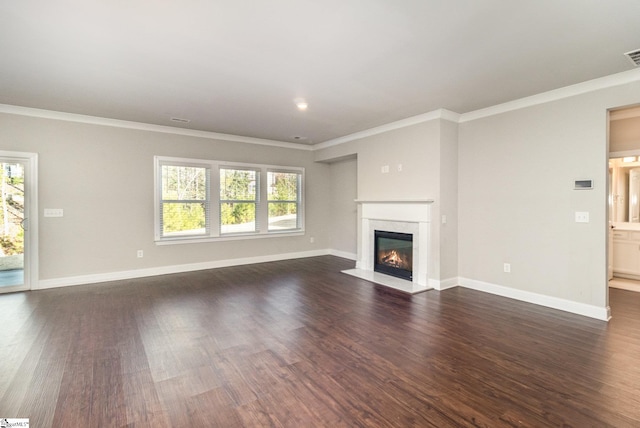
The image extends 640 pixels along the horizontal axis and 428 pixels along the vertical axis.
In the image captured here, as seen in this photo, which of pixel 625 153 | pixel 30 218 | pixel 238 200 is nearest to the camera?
pixel 625 153

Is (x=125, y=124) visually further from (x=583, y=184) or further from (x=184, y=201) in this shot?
(x=583, y=184)

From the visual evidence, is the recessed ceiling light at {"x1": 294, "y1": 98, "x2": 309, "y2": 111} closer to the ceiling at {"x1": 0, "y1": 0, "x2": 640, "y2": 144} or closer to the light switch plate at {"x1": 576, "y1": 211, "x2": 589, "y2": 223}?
the ceiling at {"x1": 0, "y1": 0, "x2": 640, "y2": 144}

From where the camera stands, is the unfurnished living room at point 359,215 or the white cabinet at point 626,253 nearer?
the unfurnished living room at point 359,215

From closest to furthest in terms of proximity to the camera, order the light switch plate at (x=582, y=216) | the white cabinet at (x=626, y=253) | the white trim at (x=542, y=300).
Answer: the white trim at (x=542, y=300) < the light switch plate at (x=582, y=216) < the white cabinet at (x=626, y=253)

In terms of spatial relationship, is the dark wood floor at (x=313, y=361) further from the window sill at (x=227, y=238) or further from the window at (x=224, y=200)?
the window at (x=224, y=200)

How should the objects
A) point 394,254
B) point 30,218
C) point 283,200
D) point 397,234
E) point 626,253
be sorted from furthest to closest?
point 283,200
point 394,254
point 397,234
point 626,253
point 30,218

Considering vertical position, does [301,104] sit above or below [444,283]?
above

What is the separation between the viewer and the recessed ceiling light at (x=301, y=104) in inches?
165

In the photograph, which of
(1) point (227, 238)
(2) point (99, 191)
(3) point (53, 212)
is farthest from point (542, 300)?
(3) point (53, 212)

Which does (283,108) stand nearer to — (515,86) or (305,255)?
(515,86)

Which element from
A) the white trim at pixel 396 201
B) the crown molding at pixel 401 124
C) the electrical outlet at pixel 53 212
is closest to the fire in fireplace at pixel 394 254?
the white trim at pixel 396 201

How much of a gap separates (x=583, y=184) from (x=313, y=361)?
3.80 metres

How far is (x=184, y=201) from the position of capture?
5855 millimetres

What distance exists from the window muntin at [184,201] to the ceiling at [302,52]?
1503 millimetres
